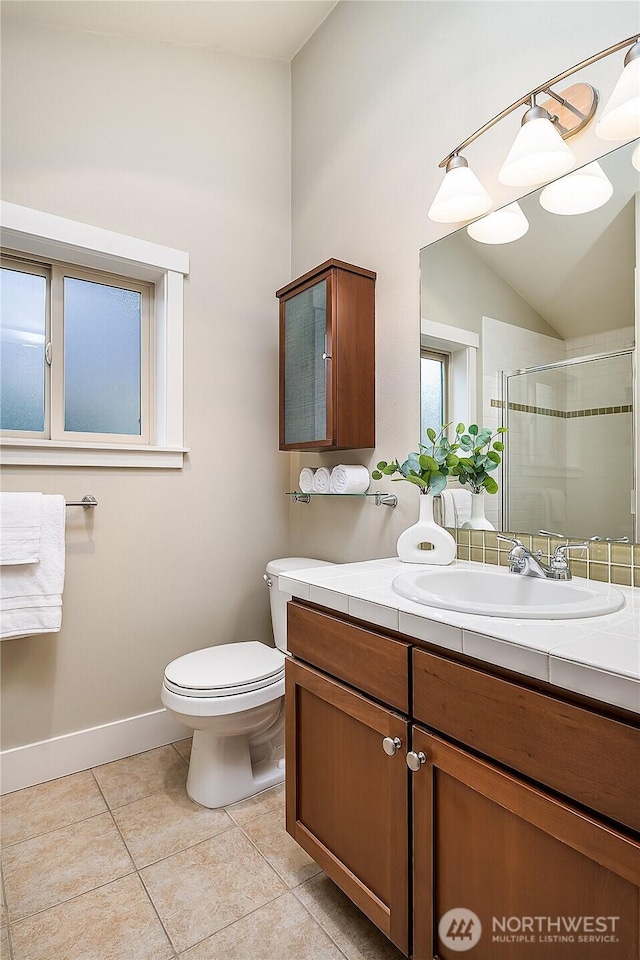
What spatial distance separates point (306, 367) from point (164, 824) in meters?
1.64

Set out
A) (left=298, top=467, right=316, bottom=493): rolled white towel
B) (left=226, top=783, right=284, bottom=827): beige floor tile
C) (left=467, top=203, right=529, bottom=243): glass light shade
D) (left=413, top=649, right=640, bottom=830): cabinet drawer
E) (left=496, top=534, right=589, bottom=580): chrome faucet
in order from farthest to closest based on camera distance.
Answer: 1. (left=298, top=467, right=316, bottom=493): rolled white towel
2. (left=226, top=783, right=284, bottom=827): beige floor tile
3. (left=467, top=203, right=529, bottom=243): glass light shade
4. (left=496, top=534, right=589, bottom=580): chrome faucet
5. (left=413, top=649, right=640, bottom=830): cabinet drawer

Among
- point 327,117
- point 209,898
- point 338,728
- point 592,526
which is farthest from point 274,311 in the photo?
point 209,898

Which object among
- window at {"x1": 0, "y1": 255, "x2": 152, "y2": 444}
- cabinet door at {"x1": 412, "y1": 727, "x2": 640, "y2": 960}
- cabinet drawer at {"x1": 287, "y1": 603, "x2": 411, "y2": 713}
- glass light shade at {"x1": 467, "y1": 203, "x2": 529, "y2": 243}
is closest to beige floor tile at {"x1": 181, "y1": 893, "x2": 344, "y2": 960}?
cabinet door at {"x1": 412, "y1": 727, "x2": 640, "y2": 960}

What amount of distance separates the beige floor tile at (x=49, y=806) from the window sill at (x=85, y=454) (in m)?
1.13

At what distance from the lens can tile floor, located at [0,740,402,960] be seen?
1232mm

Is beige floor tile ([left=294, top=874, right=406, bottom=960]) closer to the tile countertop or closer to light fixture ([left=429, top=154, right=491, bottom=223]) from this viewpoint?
the tile countertop

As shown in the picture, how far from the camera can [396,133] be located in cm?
193

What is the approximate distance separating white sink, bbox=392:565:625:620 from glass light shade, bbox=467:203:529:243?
95cm

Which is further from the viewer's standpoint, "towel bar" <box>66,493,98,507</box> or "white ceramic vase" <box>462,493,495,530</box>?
"towel bar" <box>66,493,98,507</box>

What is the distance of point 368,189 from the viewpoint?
2061 mm

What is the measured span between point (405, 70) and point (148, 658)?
239 cm

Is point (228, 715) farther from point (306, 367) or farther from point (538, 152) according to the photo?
point (538, 152)

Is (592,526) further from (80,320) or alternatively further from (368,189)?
(80,320)

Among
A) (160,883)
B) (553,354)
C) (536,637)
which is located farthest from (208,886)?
(553,354)
